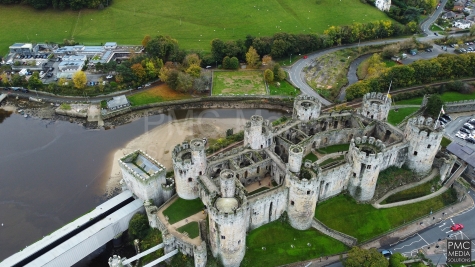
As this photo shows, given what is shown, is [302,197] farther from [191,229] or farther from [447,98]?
[447,98]

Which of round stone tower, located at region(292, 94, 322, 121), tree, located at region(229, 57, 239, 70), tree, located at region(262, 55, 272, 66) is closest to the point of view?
round stone tower, located at region(292, 94, 322, 121)

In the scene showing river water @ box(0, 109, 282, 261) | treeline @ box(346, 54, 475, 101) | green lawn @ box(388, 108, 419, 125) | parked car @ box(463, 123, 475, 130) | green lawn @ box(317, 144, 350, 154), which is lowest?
river water @ box(0, 109, 282, 261)

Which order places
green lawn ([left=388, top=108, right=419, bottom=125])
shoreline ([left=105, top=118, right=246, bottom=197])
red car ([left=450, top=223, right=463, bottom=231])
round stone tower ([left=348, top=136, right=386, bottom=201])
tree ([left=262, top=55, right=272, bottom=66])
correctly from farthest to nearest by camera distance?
tree ([left=262, top=55, right=272, bottom=66]), green lawn ([left=388, top=108, right=419, bottom=125]), shoreline ([left=105, top=118, right=246, bottom=197]), red car ([left=450, top=223, right=463, bottom=231]), round stone tower ([left=348, top=136, right=386, bottom=201])

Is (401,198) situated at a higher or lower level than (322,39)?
lower

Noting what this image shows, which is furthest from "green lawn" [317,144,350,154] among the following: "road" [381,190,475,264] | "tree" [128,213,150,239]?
"tree" [128,213,150,239]

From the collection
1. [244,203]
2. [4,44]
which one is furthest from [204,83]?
[4,44]

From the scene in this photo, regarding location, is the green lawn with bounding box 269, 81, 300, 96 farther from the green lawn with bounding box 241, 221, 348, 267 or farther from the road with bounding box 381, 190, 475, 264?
the road with bounding box 381, 190, 475, 264

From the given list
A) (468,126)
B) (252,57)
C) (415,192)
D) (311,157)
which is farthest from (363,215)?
(252,57)

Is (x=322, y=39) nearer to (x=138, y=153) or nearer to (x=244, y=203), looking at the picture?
(x=138, y=153)

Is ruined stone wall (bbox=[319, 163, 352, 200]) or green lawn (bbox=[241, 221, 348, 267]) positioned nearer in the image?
green lawn (bbox=[241, 221, 348, 267])
